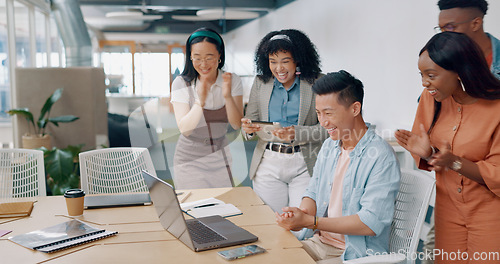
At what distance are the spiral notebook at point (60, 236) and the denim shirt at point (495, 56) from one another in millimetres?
1682

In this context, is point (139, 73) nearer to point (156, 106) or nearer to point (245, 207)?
point (156, 106)

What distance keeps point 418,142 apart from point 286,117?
92cm

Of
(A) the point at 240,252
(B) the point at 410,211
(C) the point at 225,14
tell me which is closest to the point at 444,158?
(B) the point at 410,211

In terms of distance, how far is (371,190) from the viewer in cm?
175

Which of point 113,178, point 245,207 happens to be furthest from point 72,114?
point 245,207

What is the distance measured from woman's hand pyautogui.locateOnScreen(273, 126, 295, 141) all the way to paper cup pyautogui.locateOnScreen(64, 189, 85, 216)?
3.33ft

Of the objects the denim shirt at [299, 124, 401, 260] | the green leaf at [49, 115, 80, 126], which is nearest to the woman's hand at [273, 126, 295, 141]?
the denim shirt at [299, 124, 401, 260]

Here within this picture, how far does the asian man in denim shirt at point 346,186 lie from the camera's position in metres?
1.73

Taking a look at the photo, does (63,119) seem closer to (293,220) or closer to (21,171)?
(21,171)

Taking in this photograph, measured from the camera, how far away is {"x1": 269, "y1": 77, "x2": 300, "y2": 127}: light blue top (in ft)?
8.41

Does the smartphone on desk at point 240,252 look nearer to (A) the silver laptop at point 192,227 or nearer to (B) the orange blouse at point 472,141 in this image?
(A) the silver laptop at point 192,227

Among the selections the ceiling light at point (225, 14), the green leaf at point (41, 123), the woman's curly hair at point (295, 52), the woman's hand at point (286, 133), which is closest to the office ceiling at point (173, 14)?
the ceiling light at point (225, 14)

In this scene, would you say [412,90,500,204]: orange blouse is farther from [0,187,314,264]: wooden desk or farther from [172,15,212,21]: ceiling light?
[172,15,212,21]: ceiling light

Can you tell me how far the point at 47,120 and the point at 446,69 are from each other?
14.3 ft
